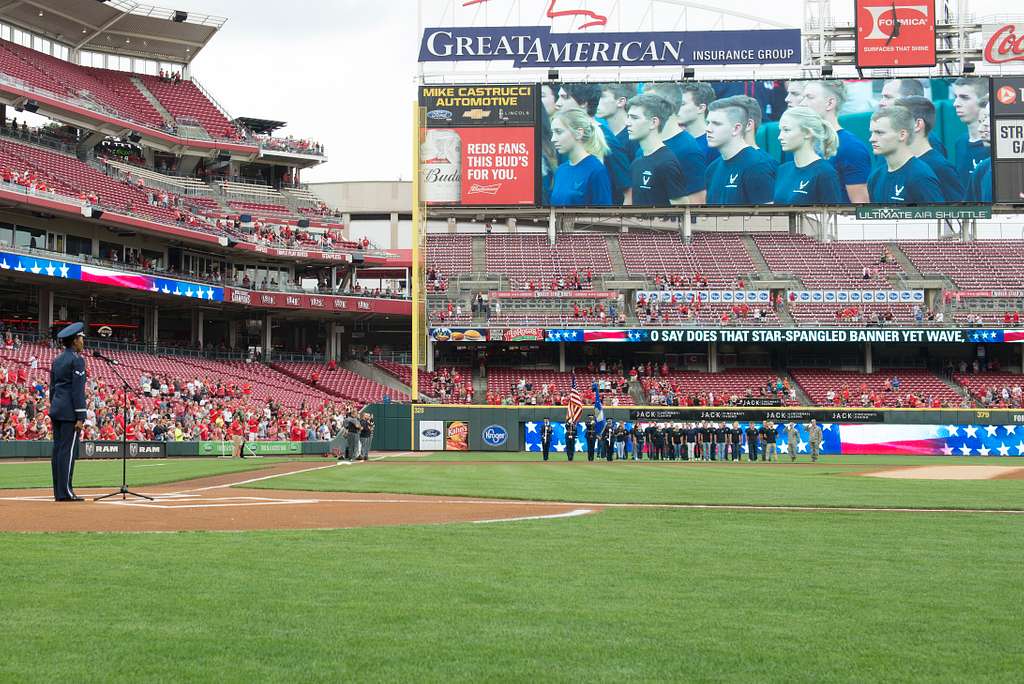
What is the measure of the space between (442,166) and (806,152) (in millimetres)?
20128

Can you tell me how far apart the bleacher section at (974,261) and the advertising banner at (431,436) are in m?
30.4

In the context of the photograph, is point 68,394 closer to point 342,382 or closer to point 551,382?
point 551,382

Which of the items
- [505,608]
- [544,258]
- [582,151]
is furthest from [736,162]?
[505,608]

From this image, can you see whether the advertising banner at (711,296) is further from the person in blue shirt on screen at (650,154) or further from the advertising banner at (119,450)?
the advertising banner at (119,450)

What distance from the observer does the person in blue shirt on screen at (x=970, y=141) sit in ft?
188

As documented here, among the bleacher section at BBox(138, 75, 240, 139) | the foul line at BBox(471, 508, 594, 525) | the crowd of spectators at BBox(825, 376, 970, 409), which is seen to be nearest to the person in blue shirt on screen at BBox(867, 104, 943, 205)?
the crowd of spectators at BBox(825, 376, 970, 409)

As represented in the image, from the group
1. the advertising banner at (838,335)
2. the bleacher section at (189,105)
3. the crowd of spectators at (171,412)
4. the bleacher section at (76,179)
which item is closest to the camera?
the crowd of spectators at (171,412)

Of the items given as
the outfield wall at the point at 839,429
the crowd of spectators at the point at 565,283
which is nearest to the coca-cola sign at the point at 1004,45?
the outfield wall at the point at 839,429

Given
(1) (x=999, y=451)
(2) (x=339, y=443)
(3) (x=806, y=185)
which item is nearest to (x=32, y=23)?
(2) (x=339, y=443)

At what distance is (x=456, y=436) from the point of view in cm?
4491

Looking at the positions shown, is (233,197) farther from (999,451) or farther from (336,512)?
(336,512)

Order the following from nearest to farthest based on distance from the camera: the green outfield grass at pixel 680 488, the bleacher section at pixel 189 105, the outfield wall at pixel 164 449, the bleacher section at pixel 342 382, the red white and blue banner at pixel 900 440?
the green outfield grass at pixel 680 488 < the outfield wall at pixel 164 449 < the red white and blue banner at pixel 900 440 < the bleacher section at pixel 342 382 < the bleacher section at pixel 189 105

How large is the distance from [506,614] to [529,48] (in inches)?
2197

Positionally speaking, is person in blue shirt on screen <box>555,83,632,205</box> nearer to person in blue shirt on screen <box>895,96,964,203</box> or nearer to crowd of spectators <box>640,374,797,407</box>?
crowd of spectators <box>640,374,797,407</box>
